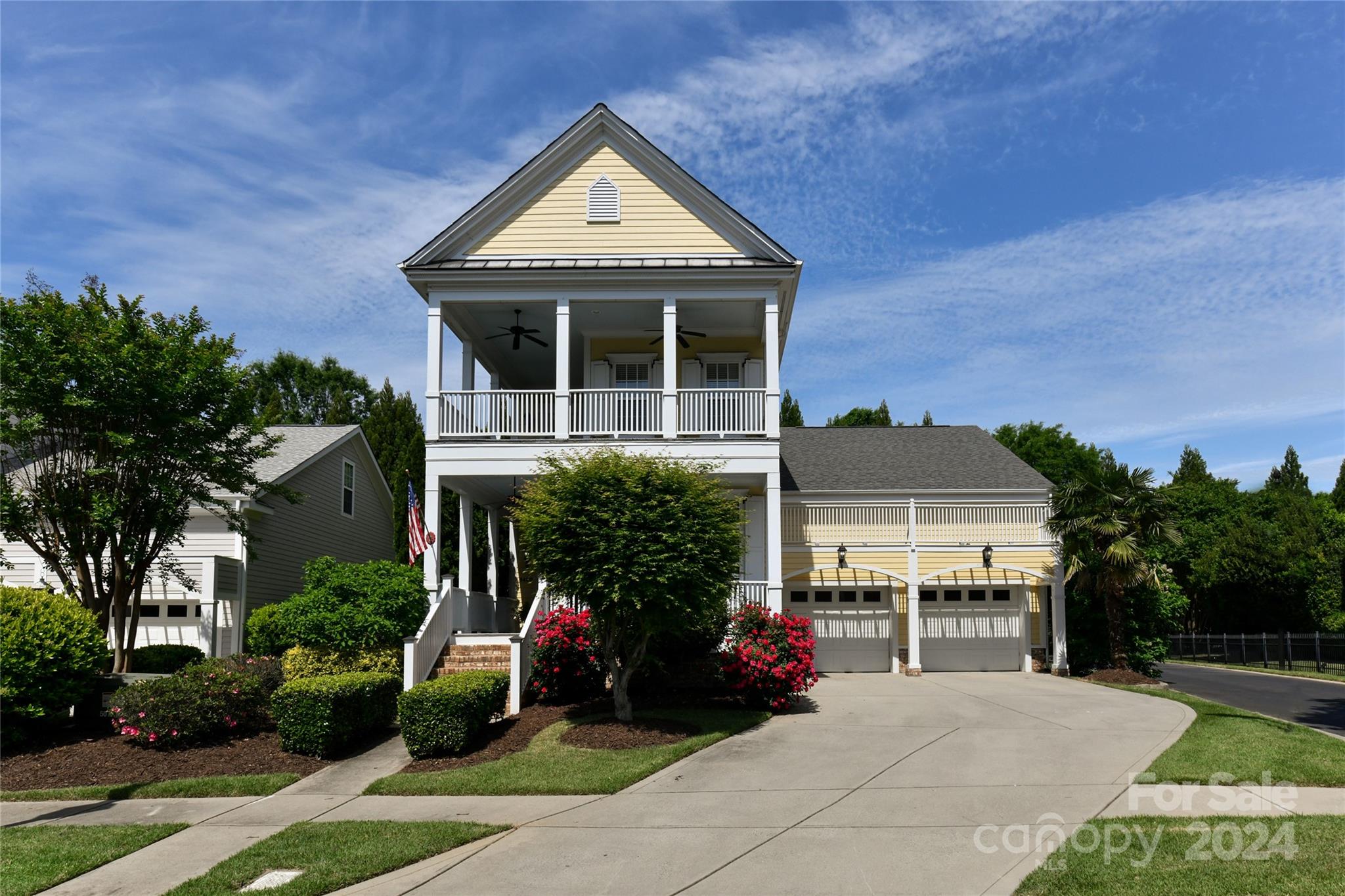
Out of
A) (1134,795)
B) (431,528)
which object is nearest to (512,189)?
(431,528)

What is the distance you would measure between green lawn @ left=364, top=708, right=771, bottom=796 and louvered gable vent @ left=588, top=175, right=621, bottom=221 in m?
10.2

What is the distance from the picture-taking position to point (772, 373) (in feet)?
57.2

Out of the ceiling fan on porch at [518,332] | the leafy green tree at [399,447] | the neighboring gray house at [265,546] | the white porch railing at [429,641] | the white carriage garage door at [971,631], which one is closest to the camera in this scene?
the white porch railing at [429,641]

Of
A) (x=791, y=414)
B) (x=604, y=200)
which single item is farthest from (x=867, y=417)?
(x=604, y=200)

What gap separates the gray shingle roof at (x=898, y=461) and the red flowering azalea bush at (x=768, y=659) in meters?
6.84

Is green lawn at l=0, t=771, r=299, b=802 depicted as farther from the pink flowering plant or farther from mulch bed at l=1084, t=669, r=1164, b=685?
mulch bed at l=1084, t=669, r=1164, b=685

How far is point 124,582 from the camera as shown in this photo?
15.8 metres

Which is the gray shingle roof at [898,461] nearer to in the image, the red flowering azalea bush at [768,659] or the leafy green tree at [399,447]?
the red flowering azalea bush at [768,659]

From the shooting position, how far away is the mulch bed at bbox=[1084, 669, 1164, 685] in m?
18.7

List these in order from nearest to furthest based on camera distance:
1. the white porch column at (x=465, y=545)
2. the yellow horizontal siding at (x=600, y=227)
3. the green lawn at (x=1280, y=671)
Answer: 1. the white porch column at (x=465, y=545)
2. the yellow horizontal siding at (x=600, y=227)
3. the green lawn at (x=1280, y=671)

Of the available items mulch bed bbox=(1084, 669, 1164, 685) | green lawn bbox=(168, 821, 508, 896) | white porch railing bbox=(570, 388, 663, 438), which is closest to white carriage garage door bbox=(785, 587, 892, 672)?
mulch bed bbox=(1084, 669, 1164, 685)

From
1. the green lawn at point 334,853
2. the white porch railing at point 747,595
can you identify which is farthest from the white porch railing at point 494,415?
the green lawn at point 334,853

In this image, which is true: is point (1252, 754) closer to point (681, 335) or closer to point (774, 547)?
point (774, 547)

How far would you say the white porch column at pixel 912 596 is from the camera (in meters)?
20.5
